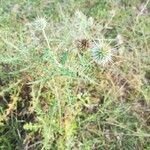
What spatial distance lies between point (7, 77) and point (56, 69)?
42 cm

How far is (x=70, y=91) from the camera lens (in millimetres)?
2201

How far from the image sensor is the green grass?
2.19 m

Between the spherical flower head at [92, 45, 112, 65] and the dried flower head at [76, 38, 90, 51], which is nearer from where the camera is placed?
the spherical flower head at [92, 45, 112, 65]

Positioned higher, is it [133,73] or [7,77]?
[7,77]

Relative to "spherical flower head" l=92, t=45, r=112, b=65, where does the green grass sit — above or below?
Answer: below

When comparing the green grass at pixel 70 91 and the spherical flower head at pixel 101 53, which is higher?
the spherical flower head at pixel 101 53

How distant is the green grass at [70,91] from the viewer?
219 cm

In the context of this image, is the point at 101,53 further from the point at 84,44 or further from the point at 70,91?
the point at 70,91

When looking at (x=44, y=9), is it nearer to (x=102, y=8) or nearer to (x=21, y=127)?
(x=102, y=8)

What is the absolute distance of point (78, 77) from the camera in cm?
226

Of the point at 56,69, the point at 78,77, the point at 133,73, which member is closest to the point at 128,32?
the point at 133,73

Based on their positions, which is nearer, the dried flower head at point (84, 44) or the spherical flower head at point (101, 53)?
the spherical flower head at point (101, 53)

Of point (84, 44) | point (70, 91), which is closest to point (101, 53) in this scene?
point (84, 44)

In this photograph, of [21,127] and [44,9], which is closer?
[21,127]
